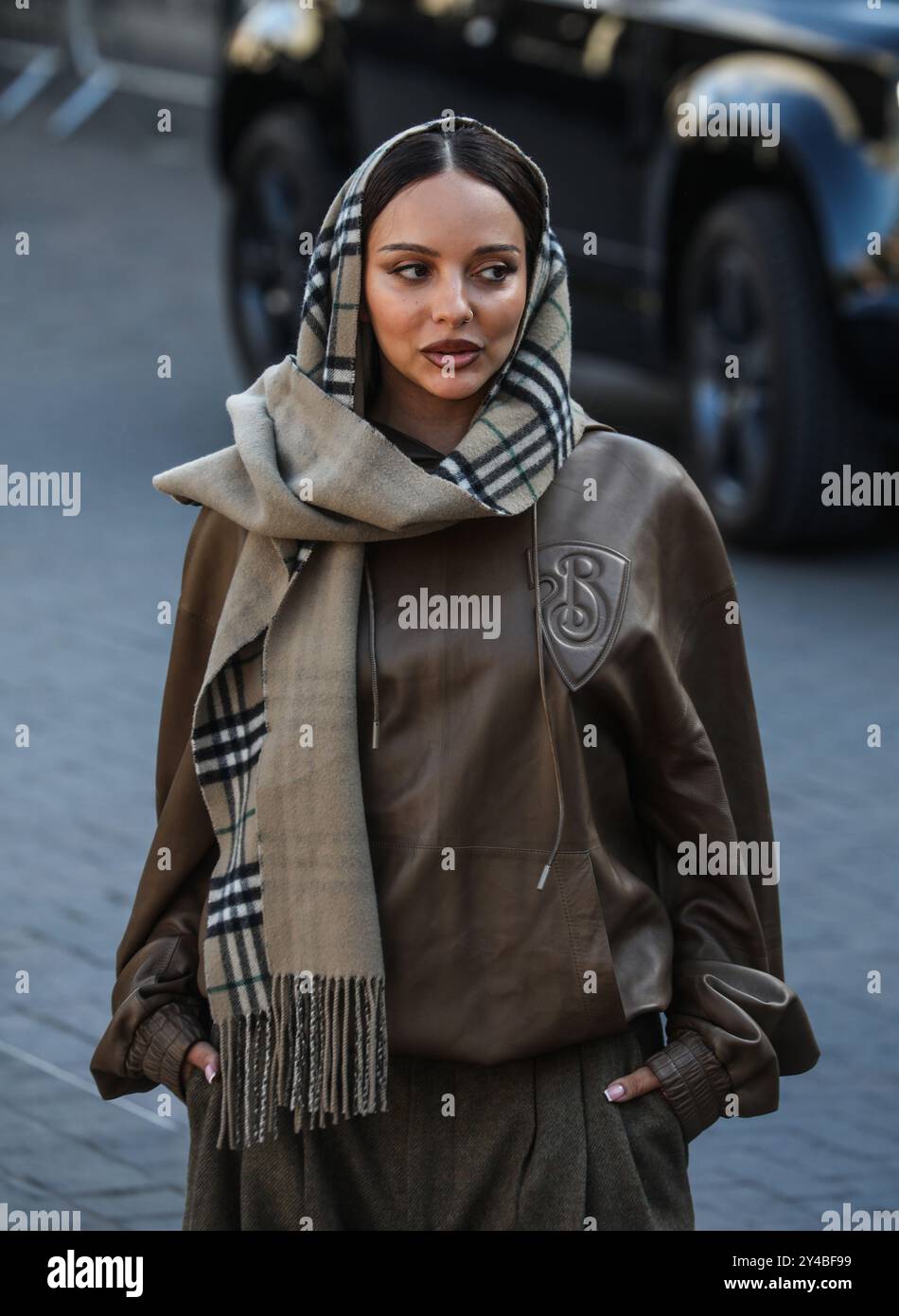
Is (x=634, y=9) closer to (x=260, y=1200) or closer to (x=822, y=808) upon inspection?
(x=822, y=808)

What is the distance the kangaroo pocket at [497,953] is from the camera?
2.80 metres

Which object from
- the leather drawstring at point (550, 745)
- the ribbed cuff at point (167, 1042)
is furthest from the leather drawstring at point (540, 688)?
the ribbed cuff at point (167, 1042)

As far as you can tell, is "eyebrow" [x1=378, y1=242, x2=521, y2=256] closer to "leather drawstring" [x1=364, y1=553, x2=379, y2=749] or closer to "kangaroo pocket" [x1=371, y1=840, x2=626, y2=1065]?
"leather drawstring" [x1=364, y1=553, x2=379, y2=749]

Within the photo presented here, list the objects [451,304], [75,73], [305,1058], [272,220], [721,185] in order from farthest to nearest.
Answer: [75,73], [272,220], [721,185], [305,1058], [451,304]

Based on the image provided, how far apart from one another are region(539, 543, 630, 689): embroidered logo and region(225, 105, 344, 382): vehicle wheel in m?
6.84

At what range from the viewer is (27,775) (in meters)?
6.80

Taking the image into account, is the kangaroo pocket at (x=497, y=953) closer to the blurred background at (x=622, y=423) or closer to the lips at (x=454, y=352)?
the lips at (x=454, y=352)

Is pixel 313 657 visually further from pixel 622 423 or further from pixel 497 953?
pixel 622 423

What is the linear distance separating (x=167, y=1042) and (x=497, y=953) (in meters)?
0.50

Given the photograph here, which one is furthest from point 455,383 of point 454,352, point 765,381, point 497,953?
point 765,381

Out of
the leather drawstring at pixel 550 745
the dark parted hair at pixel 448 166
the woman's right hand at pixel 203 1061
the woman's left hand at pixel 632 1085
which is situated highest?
the dark parted hair at pixel 448 166

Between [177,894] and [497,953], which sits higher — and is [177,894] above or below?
above

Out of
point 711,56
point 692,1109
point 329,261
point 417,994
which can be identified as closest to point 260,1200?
point 417,994

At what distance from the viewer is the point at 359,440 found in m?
2.85
